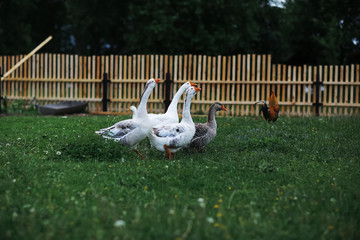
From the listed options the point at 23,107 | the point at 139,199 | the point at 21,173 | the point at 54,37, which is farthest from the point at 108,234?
the point at 54,37

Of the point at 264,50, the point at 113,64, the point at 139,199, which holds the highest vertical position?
the point at 264,50

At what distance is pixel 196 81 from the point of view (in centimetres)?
1569

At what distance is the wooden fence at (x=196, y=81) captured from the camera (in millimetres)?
15148

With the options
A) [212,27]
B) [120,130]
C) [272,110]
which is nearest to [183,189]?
[120,130]

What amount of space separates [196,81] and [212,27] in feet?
31.3

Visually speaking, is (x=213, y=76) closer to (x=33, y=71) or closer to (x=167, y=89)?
(x=167, y=89)

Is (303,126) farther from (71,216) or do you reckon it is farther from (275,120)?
(71,216)

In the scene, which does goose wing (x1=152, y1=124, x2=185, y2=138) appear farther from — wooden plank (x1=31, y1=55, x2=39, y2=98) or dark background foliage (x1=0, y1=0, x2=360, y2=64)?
Answer: dark background foliage (x1=0, y1=0, x2=360, y2=64)

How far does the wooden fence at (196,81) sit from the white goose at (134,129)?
28.4 feet

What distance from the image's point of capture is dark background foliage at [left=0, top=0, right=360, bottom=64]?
22281mm

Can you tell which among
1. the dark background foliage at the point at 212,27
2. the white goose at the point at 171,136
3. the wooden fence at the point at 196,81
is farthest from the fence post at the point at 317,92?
the white goose at the point at 171,136

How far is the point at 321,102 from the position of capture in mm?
15148

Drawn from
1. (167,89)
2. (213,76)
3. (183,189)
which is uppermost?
(213,76)

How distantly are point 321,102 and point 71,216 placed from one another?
12.9m
